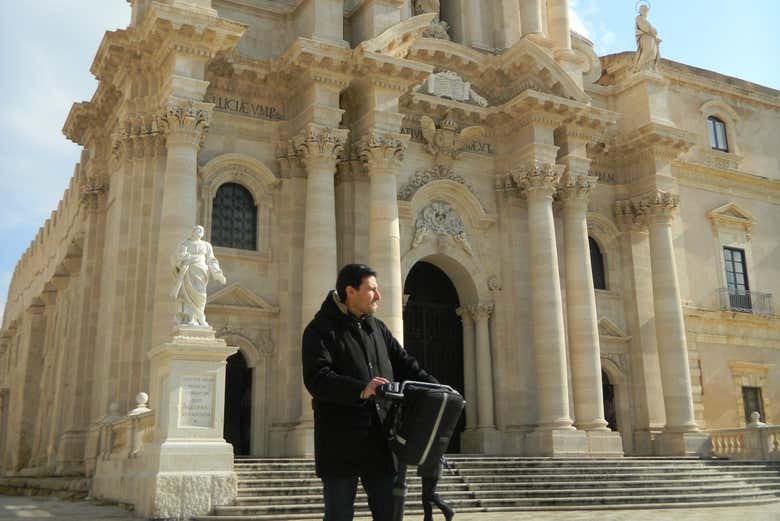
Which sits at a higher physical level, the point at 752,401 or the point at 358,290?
the point at 752,401

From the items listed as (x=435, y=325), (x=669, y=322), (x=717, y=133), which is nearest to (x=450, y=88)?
(x=435, y=325)

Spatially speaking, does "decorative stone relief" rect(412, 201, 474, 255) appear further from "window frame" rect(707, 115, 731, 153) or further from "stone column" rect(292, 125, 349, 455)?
"window frame" rect(707, 115, 731, 153)

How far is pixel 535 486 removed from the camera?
1698 centimetres

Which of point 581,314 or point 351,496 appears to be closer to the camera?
point 351,496

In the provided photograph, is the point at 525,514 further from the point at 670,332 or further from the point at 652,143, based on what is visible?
the point at 652,143

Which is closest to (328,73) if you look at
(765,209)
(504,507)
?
(504,507)

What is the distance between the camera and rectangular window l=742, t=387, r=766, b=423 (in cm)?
2733

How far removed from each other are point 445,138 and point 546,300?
5.24m

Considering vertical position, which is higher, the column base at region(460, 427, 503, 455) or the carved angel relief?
the carved angel relief

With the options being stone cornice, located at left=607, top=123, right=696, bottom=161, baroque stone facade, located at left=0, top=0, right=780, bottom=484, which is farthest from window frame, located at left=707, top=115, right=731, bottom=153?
stone cornice, located at left=607, top=123, right=696, bottom=161

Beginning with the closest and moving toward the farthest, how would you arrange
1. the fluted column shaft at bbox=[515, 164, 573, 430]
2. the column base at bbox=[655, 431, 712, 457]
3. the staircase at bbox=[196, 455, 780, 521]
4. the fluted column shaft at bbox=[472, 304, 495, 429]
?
the staircase at bbox=[196, 455, 780, 521]
the fluted column shaft at bbox=[515, 164, 573, 430]
the fluted column shaft at bbox=[472, 304, 495, 429]
the column base at bbox=[655, 431, 712, 457]

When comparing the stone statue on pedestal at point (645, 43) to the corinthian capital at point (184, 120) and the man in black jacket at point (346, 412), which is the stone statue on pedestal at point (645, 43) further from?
the man in black jacket at point (346, 412)

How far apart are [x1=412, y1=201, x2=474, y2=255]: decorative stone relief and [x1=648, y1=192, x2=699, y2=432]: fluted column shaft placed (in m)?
6.21

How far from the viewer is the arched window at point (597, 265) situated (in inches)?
1012
